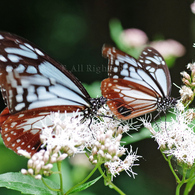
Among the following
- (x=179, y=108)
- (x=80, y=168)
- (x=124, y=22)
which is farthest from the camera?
(x=124, y=22)

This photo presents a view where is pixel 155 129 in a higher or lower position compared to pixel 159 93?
lower

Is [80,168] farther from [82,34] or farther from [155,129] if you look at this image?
[82,34]

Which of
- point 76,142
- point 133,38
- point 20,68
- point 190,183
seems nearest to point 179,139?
point 190,183

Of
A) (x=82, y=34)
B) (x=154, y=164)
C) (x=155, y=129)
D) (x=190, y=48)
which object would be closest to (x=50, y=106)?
(x=155, y=129)

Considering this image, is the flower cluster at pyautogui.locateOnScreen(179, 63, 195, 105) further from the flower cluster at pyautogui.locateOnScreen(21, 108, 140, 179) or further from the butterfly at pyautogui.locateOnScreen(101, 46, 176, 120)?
the flower cluster at pyautogui.locateOnScreen(21, 108, 140, 179)

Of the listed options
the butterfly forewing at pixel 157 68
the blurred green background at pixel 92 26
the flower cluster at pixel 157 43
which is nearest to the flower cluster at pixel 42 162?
the butterfly forewing at pixel 157 68

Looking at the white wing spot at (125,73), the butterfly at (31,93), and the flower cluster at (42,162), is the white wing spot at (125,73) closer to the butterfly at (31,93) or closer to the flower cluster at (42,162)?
the butterfly at (31,93)
